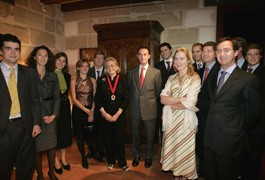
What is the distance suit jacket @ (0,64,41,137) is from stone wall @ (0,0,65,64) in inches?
81.2

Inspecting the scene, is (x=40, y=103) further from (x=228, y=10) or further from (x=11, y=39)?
(x=228, y=10)

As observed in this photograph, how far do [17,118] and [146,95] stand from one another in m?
1.76

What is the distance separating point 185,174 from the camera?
2.31 m

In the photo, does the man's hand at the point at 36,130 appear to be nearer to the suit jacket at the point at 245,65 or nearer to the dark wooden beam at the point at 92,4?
the suit jacket at the point at 245,65

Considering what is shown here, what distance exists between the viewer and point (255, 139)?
2.35m

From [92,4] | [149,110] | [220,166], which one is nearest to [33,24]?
[92,4]

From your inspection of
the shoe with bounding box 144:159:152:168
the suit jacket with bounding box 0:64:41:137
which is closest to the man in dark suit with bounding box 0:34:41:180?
the suit jacket with bounding box 0:64:41:137

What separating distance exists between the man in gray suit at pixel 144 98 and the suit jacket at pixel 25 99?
4.67ft

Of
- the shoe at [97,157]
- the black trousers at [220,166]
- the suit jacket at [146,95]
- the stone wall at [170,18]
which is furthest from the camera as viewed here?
the stone wall at [170,18]

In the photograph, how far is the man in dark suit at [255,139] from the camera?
2.36 m

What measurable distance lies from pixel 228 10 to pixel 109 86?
10.0 feet

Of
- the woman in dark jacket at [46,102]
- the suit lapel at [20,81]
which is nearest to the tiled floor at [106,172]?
the woman in dark jacket at [46,102]

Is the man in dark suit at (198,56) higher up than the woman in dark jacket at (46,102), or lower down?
higher up

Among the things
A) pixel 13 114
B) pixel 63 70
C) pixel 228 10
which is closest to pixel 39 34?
pixel 63 70
